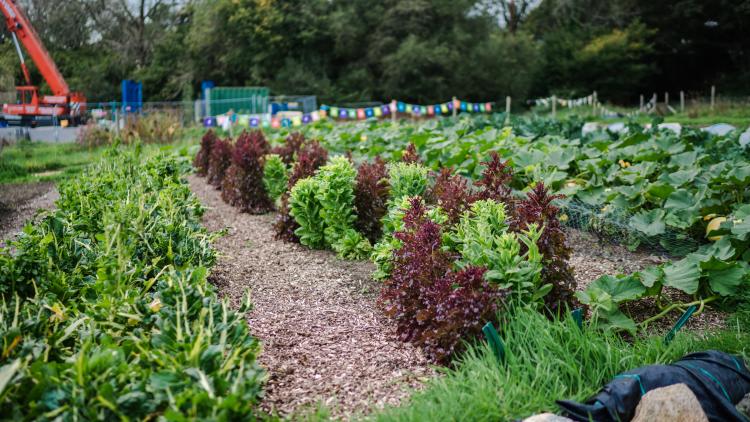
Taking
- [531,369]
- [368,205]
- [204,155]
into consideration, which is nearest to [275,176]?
[368,205]

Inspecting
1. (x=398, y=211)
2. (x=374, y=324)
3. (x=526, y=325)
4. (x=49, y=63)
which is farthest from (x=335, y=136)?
(x=49, y=63)

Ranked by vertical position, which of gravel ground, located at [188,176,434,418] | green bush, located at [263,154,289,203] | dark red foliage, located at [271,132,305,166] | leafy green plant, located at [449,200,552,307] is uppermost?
dark red foliage, located at [271,132,305,166]

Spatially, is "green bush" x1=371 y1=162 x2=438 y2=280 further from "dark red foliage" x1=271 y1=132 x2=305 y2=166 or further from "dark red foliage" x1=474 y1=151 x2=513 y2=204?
"dark red foliage" x1=271 y1=132 x2=305 y2=166

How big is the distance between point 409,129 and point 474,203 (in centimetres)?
715

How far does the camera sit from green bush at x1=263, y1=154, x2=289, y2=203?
7.48 m

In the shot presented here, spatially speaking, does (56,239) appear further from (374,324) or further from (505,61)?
(505,61)

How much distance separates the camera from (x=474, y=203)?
4.17 m

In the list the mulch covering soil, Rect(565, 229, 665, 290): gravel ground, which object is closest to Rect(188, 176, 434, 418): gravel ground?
the mulch covering soil

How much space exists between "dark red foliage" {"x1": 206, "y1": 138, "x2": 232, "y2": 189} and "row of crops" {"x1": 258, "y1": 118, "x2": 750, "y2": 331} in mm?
1941

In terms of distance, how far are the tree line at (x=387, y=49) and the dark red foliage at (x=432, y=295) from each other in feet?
83.8

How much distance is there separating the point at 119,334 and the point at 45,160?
1093cm

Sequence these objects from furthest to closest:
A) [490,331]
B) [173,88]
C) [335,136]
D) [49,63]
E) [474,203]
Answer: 1. [173,88]
2. [49,63]
3. [335,136]
4. [474,203]
5. [490,331]

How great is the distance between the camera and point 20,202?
28.0ft

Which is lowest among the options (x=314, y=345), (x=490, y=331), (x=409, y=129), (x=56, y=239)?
(x=314, y=345)
